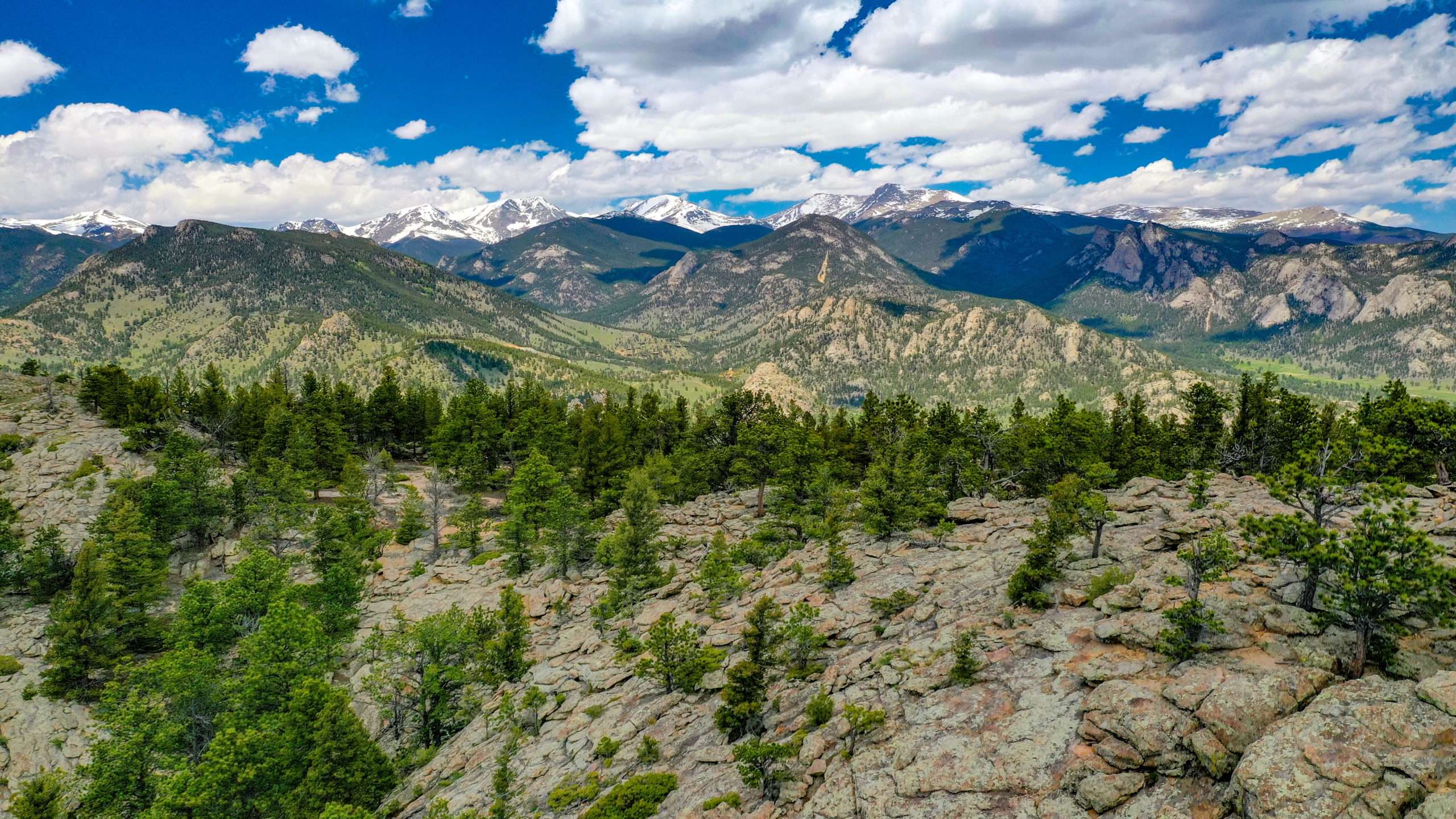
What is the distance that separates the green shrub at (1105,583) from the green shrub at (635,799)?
2232 centimetres

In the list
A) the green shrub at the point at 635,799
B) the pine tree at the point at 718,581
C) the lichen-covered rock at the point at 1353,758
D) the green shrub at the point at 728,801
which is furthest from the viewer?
Answer: the pine tree at the point at 718,581

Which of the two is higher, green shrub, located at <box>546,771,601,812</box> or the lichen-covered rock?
the lichen-covered rock

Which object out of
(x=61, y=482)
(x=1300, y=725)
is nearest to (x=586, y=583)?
(x=1300, y=725)

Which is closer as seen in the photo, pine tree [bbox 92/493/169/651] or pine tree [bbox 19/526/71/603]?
pine tree [bbox 92/493/169/651]

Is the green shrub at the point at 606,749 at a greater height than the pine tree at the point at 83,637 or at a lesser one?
greater

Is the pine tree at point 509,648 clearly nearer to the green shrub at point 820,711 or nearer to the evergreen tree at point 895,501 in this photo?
the green shrub at point 820,711

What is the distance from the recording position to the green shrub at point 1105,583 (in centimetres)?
3091

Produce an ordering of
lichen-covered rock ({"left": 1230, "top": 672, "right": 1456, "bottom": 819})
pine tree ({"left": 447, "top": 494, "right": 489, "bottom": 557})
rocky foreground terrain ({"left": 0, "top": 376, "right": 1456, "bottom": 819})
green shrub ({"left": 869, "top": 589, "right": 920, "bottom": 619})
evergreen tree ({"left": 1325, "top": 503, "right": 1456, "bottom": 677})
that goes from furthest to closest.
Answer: pine tree ({"left": 447, "top": 494, "right": 489, "bottom": 557}) → green shrub ({"left": 869, "top": 589, "right": 920, "bottom": 619}) → evergreen tree ({"left": 1325, "top": 503, "right": 1456, "bottom": 677}) → rocky foreground terrain ({"left": 0, "top": 376, "right": 1456, "bottom": 819}) → lichen-covered rock ({"left": 1230, "top": 672, "right": 1456, "bottom": 819})

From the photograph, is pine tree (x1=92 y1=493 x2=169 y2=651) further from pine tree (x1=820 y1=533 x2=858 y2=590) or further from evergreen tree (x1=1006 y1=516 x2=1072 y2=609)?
evergreen tree (x1=1006 y1=516 x2=1072 y2=609)

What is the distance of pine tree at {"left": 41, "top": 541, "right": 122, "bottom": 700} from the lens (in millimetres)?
55219

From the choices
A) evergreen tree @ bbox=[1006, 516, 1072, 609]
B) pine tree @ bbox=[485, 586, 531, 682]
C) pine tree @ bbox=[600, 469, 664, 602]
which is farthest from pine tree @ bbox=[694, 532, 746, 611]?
evergreen tree @ bbox=[1006, 516, 1072, 609]

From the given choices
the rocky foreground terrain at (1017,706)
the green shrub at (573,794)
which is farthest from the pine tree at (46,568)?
the green shrub at (573,794)

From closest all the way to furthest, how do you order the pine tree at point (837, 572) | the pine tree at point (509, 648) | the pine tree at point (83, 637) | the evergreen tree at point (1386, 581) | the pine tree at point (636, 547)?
the evergreen tree at point (1386, 581) < the pine tree at point (837, 572) < the pine tree at point (509, 648) < the pine tree at point (636, 547) < the pine tree at point (83, 637)

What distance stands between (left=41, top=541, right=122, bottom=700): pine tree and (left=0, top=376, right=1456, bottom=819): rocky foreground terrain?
205 centimetres
